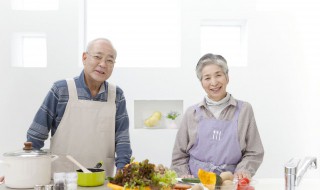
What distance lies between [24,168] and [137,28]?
3000 millimetres

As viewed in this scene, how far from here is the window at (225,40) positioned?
460cm

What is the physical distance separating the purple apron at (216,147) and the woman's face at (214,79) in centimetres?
16

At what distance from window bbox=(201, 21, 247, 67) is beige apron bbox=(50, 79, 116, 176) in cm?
226

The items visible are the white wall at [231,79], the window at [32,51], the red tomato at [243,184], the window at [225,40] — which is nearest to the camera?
the red tomato at [243,184]

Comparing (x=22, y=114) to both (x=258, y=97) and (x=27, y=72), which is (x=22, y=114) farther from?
(x=258, y=97)

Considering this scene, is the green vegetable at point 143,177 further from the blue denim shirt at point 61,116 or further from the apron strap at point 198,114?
the apron strap at point 198,114

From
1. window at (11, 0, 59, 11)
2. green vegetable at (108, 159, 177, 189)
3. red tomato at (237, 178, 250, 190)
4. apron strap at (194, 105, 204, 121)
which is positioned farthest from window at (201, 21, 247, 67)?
green vegetable at (108, 159, 177, 189)

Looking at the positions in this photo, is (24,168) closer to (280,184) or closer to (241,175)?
(241,175)

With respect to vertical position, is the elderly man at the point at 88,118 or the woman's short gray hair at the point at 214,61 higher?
the woman's short gray hair at the point at 214,61

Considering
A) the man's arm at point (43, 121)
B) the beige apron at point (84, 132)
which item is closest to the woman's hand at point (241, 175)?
the beige apron at point (84, 132)

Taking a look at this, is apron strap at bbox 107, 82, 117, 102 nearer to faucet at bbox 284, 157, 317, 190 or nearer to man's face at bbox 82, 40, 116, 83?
man's face at bbox 82, 40, 116, 83

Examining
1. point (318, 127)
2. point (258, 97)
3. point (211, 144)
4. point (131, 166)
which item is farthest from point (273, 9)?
point (131, 166)

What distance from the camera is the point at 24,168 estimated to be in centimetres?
174

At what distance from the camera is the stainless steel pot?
1737 mm
